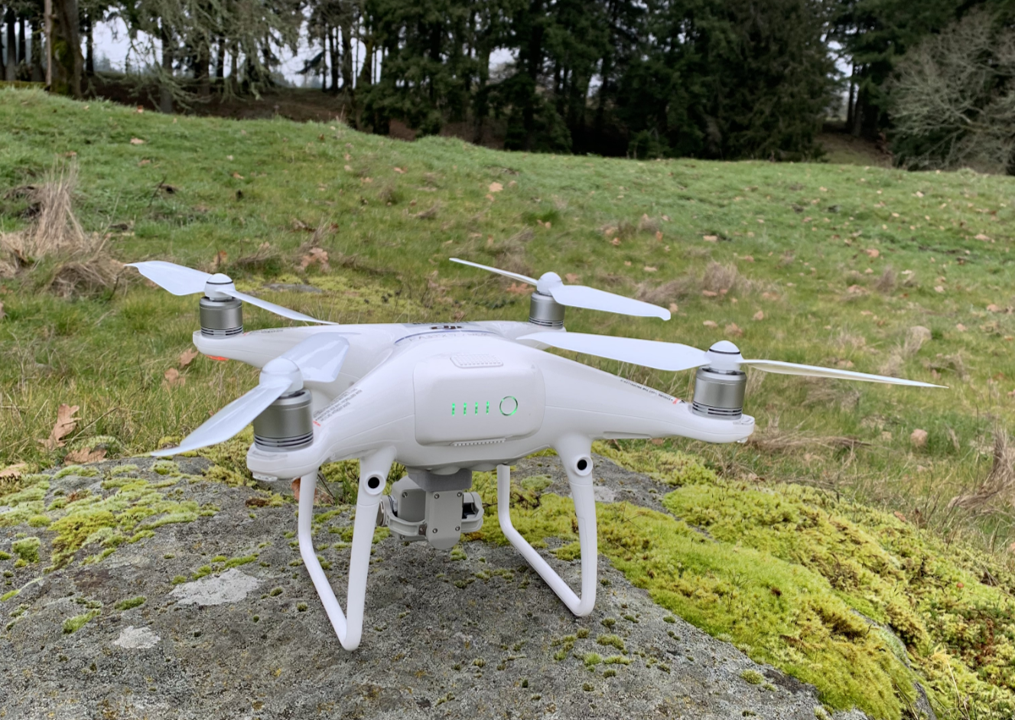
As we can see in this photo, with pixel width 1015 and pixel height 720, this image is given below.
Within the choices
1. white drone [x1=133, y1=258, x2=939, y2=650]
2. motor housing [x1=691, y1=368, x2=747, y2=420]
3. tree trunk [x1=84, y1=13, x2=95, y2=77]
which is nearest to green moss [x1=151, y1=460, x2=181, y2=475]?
white drone [x1=133, y1=258, x2=939, y2=650]

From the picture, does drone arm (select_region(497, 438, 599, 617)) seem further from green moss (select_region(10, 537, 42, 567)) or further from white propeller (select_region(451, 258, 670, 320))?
green moss (select_region(10, 537, 42, 567))

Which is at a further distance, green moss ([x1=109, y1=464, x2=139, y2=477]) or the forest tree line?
the forest tree line

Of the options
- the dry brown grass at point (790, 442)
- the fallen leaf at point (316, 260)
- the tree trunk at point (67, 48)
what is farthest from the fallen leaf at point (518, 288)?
the tree trunk at point (67, 48)

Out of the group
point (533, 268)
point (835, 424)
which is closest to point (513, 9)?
point (533, 268)

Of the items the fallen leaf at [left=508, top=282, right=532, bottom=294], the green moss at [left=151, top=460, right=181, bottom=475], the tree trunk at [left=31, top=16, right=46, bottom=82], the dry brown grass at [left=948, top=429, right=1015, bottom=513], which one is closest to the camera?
the green moss at [left=151, top=460, right=181, bottom=475]

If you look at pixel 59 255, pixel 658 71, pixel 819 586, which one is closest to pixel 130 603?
pixel 819 586

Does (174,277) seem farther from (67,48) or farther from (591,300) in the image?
(67,48)

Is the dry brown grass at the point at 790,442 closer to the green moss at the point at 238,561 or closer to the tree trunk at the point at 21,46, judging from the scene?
the green moss at the point at 238,561

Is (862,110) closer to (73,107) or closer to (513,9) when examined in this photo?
(513,9)
